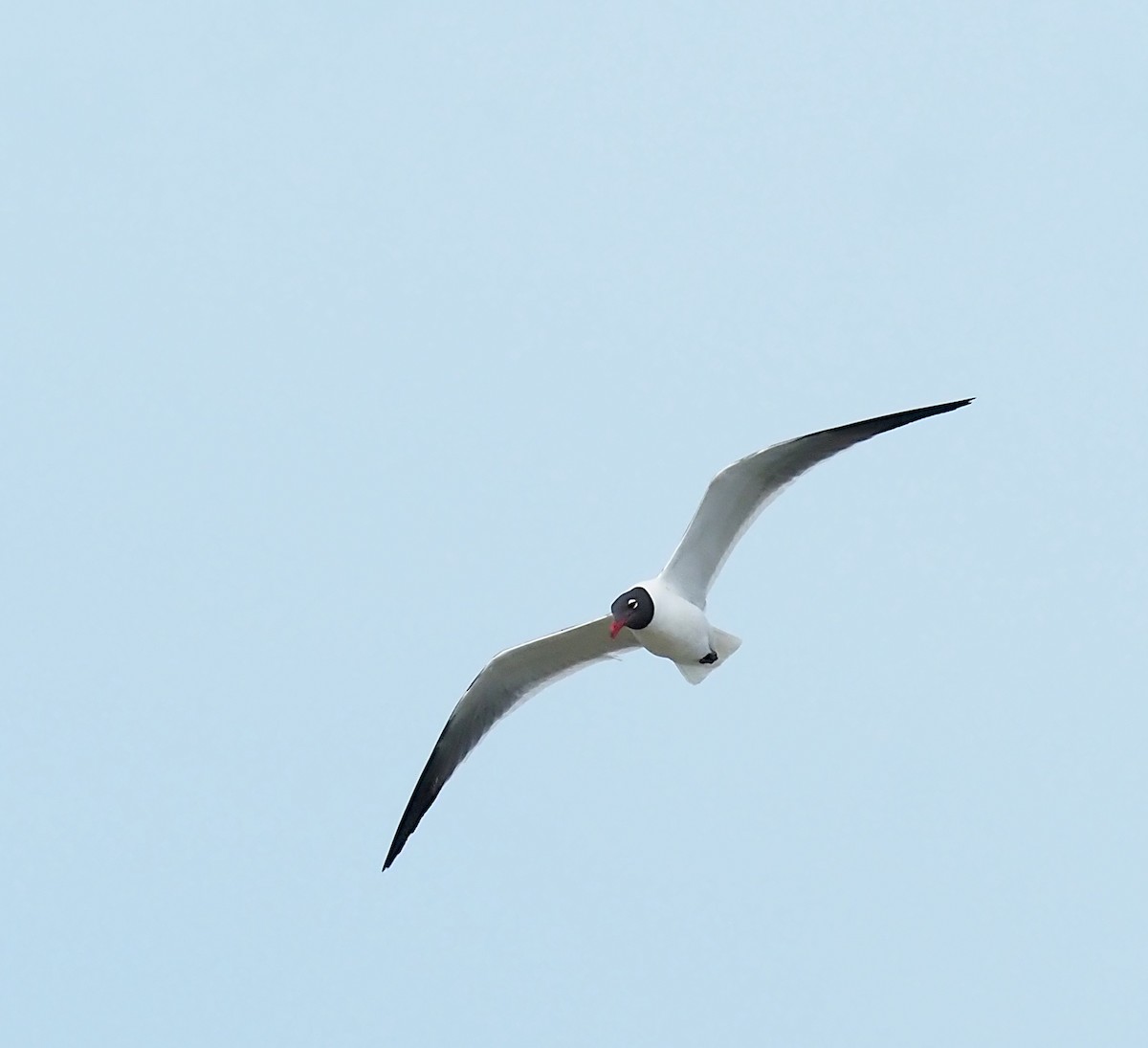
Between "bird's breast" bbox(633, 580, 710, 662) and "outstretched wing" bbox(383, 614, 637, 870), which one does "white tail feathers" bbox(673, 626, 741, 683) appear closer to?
"bird's breast" bbox(633, 580, 710, 662)

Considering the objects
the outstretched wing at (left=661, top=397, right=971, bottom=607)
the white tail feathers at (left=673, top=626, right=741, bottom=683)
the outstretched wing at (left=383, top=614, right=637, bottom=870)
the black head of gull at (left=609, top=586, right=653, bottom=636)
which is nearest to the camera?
the outstretched wing at (left=661, top=397, right=971, bottom=607)

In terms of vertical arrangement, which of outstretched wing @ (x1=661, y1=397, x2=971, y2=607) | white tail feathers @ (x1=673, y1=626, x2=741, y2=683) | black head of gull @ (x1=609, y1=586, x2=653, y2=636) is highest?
outstretched wing @ (x1=661, y1=397, x2=971, y2=607)

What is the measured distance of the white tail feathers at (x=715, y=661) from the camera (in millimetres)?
16375

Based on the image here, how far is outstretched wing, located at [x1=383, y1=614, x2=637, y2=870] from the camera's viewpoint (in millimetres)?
16812

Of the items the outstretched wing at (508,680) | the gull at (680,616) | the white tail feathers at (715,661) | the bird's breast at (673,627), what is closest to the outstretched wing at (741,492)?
the gull at (680,616)

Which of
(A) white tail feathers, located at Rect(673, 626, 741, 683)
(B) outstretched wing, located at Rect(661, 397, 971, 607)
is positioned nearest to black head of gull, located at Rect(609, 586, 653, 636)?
(B) outstretched wing, located at Rect(661, 397, 971, 607)

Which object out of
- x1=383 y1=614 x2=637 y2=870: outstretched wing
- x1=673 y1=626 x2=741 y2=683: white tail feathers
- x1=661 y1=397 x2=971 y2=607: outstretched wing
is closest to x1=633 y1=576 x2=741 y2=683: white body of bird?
x1=673 y1=626 x2=741 y2=683: white tail feathers

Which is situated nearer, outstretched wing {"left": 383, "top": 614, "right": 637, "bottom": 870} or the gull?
the gull

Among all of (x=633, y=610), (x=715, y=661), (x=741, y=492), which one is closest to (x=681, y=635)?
(x=633, y=610)

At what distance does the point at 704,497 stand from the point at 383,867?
510 cm

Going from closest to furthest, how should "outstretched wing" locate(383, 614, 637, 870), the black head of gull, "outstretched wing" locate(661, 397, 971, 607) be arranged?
"outstretched wing" locate(661, 397, 971, 607) → the black head of gull → "outstretched wing" locate(383, 614, 637, 870)

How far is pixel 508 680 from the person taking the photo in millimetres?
17266

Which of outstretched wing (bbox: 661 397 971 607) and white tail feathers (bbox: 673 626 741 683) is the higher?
outstretched wing (bbox: 661 397 971 607)

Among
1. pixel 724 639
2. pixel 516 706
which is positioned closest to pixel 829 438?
pixel 724 639
